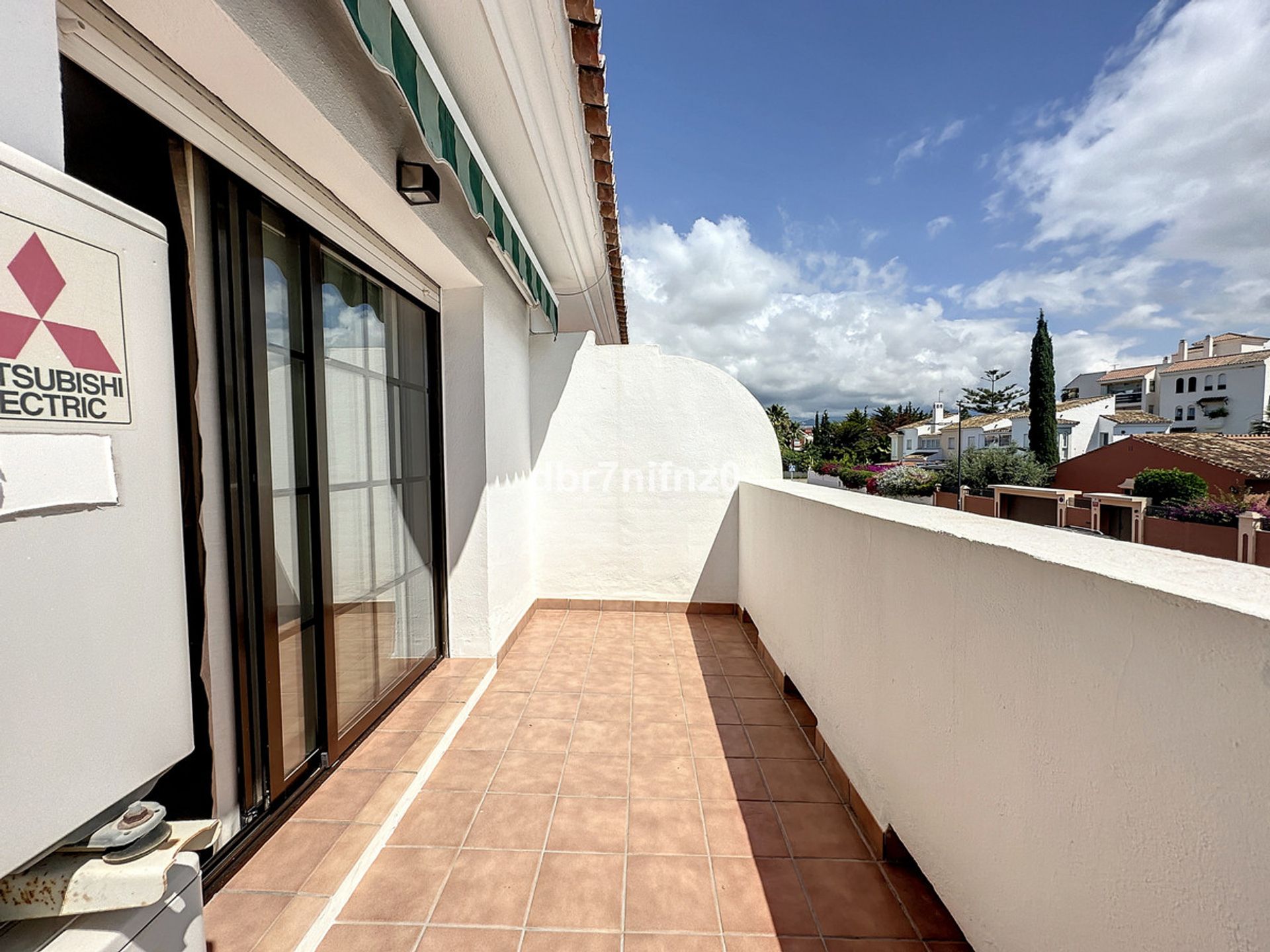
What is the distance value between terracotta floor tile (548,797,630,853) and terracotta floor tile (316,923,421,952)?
779 millimetres

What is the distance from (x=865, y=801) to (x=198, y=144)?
184 inches

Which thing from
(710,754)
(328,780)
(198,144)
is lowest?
(710,754)

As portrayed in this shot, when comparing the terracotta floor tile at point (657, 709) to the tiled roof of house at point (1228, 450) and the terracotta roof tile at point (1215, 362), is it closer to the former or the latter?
the tiled roof of house at point (1228, 450)

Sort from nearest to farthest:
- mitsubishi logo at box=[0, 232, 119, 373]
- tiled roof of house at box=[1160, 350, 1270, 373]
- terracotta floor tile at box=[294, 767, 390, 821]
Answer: mitsubishi logo at box=[0, 232, 119, 373] < terracotta floor tile at box=[294, 767, 390, 821] < tiled roof of house at box=[1160, 350, 1270, 373]

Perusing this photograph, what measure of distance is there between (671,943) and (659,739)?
5.62 ft

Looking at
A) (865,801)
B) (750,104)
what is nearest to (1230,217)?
(750,104)

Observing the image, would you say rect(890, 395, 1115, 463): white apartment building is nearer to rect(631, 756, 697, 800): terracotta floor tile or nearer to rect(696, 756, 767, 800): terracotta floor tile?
rect(696, 756, 767, 800): terracotta floor tile

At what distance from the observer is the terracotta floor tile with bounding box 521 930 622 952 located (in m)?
2.26

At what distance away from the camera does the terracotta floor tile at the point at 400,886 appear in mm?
2406

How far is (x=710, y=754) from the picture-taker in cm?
380

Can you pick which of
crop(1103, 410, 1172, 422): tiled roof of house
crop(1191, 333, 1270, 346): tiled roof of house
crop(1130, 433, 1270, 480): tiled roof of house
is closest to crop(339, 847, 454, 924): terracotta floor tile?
crop(1130, 433, 1270, 480): tiled roof of house

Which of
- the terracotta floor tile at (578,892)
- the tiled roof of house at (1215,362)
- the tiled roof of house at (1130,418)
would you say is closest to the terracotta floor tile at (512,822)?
the terracotta floor tile at (578,892)

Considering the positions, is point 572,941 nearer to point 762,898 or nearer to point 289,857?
point 762,898

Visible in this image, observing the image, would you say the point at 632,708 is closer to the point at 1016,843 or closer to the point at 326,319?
the point at 1016,843
